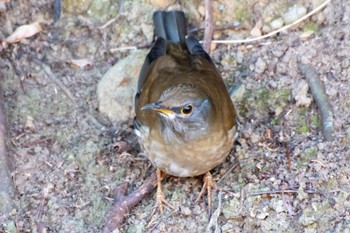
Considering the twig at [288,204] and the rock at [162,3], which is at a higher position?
the rock at [162,3]

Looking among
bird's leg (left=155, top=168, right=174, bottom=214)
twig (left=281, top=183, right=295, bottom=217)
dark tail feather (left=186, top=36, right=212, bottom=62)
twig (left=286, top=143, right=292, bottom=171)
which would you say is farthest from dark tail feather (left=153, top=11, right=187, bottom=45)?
twig (left=281, top=183, right=295, bottom=217)

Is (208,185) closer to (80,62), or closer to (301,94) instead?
(301,94)

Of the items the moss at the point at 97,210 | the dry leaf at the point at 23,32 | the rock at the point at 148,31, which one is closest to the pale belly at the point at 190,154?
the moss at the point at 97,210

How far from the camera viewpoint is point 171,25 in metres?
7.77

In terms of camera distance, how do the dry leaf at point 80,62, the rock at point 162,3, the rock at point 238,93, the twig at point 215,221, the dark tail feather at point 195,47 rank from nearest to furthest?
the twig at point 215,221 → the dark tail feather at point 195,47 → the rock at point 238,93 → the dry leaf at point 80,62 → the rock at point 162,3

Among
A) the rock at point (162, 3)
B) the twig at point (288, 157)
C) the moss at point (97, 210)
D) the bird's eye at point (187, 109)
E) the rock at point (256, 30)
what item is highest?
the bird's eye at point (187, 109)

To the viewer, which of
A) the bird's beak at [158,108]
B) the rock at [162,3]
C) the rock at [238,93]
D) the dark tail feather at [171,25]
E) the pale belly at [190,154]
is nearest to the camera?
the bird's beak at [158,108]

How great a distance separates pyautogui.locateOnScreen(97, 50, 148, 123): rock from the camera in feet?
25.4

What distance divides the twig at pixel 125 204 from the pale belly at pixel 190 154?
250 mm

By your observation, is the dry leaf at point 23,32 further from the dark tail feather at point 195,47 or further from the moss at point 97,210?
the moss at point 97,210

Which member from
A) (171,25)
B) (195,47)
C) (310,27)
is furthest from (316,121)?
(171,25)

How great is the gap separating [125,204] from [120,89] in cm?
152

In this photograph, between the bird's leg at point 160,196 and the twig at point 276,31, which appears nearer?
the bird's leg at point 160,196

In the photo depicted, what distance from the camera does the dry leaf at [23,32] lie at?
26.5ft
